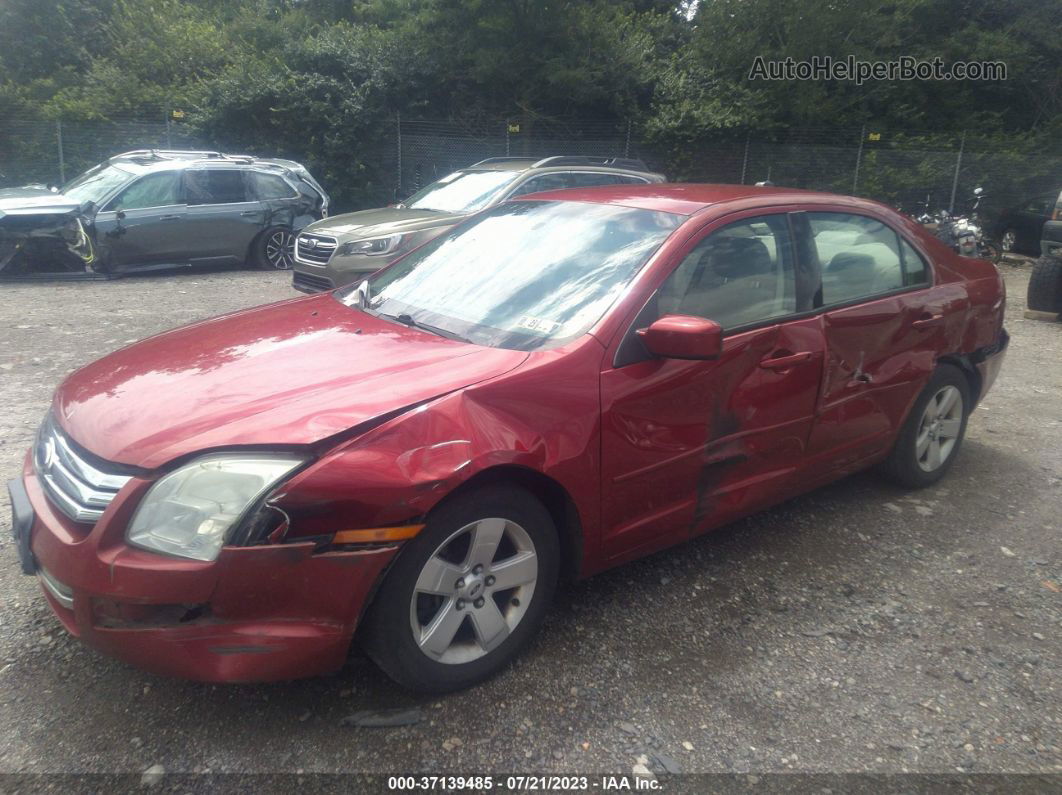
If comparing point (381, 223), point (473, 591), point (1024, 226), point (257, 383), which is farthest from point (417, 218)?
point (1024, 226)

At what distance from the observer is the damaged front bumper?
981 centimetres

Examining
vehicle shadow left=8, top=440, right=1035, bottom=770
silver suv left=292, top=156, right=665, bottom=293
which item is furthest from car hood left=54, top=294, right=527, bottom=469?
silver suv left=292, top=156, right=665, bottom=293

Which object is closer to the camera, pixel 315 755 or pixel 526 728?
pixel 315 755

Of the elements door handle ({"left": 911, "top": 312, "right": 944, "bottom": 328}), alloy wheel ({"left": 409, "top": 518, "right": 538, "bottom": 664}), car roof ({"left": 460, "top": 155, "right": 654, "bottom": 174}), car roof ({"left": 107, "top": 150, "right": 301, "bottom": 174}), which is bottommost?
alloy wheel ({"left": 409, "top": 518, "right": 538, "bottom": 664})

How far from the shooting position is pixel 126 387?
2844mm

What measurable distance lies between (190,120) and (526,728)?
1871 centimetres

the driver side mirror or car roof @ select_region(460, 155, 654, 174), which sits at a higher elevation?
car roof @ select_region(460, 155, 654, 174)

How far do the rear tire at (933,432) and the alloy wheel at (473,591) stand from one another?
8.08ft

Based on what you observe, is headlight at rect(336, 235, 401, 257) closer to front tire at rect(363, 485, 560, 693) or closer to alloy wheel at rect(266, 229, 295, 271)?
alloy wheel at rect(266, 229, 295, 271)

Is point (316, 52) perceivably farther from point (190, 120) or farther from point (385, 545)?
point (385, 545)

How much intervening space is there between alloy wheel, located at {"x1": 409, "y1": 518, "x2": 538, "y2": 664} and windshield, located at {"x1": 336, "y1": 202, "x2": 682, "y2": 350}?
2.31ft

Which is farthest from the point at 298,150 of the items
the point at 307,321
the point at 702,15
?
the point at 307,321

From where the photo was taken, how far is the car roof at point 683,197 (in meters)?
3.60

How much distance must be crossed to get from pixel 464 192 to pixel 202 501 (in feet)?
26.4
